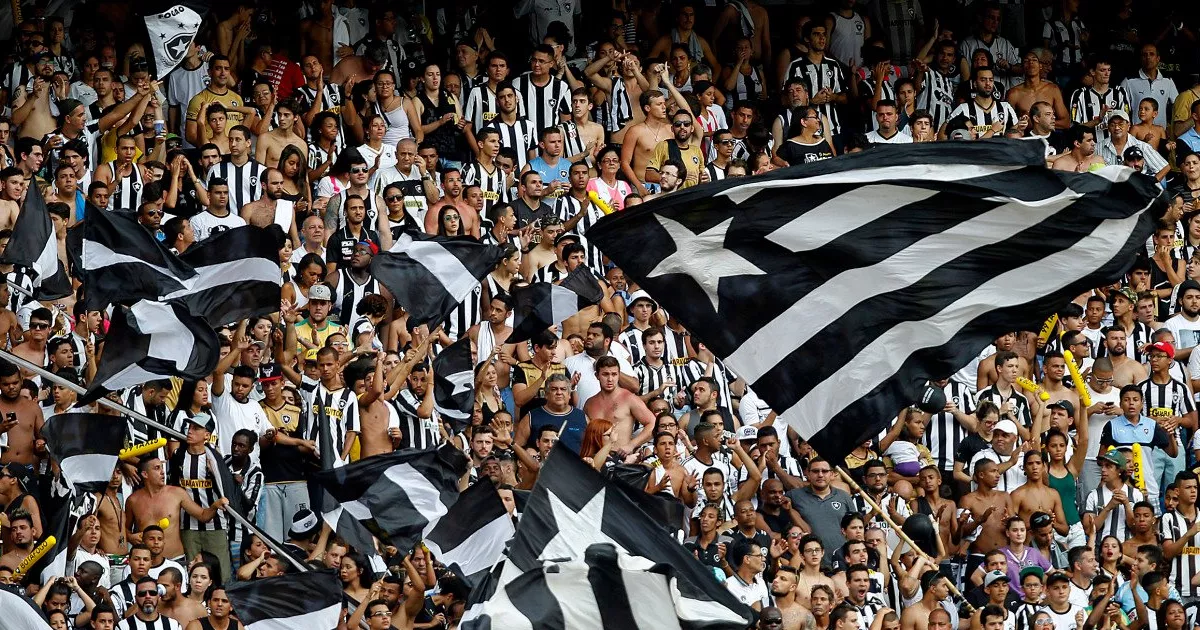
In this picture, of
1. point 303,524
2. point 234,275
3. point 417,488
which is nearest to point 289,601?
point 417,488

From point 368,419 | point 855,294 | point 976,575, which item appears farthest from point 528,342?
point 855,294

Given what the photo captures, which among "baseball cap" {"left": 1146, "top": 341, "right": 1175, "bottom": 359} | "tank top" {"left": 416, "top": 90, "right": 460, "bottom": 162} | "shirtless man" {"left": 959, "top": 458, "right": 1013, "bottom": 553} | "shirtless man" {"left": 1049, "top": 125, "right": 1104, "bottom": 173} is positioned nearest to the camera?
"shirtless man" {"left": 959, "top": 458, "right": 1013, "bottom": 553}

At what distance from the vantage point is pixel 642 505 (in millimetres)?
11531

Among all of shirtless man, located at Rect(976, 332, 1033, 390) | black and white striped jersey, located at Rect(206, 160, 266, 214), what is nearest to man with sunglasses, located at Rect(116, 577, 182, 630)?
black and white striped jersey, located at Rect(206, 160, 266, 214)

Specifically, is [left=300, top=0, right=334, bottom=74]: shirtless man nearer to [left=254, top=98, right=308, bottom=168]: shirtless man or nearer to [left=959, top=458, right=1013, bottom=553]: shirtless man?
[left=254, top=98, right=308, bottom=168]: shirtless man

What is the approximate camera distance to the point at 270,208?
1870 cm

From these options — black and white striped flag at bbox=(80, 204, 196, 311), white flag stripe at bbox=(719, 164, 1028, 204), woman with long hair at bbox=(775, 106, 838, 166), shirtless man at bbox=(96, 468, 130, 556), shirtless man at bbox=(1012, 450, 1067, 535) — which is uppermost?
white flag stripe at bbox=(719, 164, 1028, 204)

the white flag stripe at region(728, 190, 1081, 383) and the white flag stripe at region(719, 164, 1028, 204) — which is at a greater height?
the white flag stripe at region(719, 164, 1028, 204)

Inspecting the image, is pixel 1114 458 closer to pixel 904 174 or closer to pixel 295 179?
pixel 295 179

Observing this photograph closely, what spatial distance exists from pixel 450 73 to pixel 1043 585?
22.9 feet

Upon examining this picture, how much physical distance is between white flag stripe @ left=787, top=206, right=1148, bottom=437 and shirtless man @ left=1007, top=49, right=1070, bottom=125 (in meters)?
13.5

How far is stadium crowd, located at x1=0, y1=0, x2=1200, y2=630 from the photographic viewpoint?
54.2 ft

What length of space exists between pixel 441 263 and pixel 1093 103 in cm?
904

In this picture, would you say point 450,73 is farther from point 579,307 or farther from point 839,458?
point 839,458
